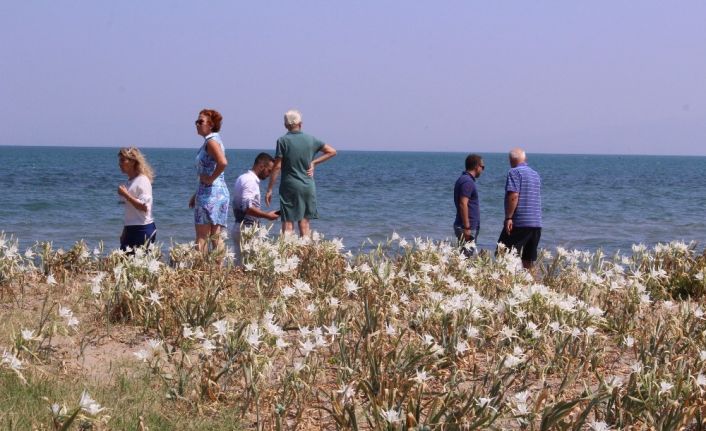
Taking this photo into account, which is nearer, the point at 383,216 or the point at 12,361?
the point at 12,361

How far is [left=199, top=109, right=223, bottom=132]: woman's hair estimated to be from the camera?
297 inches

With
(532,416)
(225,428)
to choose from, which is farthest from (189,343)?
(532,416)

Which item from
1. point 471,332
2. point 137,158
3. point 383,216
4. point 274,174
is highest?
point 137,158

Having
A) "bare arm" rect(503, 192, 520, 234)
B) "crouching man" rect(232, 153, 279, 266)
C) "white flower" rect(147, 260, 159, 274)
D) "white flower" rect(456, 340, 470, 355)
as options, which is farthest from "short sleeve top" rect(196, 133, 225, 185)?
"white flower" rect(456, 340, 470, 355)

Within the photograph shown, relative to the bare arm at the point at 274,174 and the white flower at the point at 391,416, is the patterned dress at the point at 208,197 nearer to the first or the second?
the bare arm at the point at 274,174

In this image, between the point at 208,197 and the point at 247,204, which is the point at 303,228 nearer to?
the point at 247,204

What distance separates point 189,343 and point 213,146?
3389 mm

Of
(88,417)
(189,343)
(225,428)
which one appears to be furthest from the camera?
(189,343)

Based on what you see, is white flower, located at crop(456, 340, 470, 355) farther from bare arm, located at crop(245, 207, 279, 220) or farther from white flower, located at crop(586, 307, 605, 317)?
bare arm, located at crop(245, 207, 279, 220)

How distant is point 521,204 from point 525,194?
0.11 metres

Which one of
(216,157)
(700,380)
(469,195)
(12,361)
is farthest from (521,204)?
(12,361)

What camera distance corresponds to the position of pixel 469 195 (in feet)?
28.9

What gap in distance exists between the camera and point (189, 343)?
4309 millimetres

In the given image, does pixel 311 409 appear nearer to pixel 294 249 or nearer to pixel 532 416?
pixel 532 416
